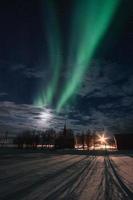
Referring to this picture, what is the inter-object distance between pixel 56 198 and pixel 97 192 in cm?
197

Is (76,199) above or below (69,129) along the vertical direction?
below

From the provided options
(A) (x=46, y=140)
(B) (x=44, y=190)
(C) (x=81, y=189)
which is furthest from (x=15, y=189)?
(A) (x=46, y=140)

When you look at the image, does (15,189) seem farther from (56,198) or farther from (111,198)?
(111,198)

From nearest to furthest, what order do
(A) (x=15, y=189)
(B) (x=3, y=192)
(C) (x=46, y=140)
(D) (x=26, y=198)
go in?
1. (D) (x=26, y=198)
2. (B) (x=3, y=192)
3. (A) (x=15, y=189)
4. (C) (x=46, y=140)

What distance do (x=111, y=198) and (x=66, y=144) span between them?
3055 inches

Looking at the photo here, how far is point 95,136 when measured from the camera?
12862 centimetres

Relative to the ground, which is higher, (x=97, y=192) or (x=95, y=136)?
(x=95, y=136)

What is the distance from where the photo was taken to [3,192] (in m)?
7.84

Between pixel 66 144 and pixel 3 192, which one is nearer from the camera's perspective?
pixel 3 192

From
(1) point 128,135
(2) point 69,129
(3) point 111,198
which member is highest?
(2) point 69,129

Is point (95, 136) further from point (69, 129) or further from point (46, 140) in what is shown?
point (46, 140)

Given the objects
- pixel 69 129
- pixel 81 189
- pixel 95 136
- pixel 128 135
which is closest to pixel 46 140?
pixel 69 129

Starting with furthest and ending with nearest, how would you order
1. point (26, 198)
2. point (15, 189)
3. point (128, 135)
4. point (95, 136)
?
1. point (95, 136)
2. point (128, 135)
3. point (15, 189)
4. point (26, 198)

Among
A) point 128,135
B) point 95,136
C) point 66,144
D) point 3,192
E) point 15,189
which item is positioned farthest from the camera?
point 95,136
